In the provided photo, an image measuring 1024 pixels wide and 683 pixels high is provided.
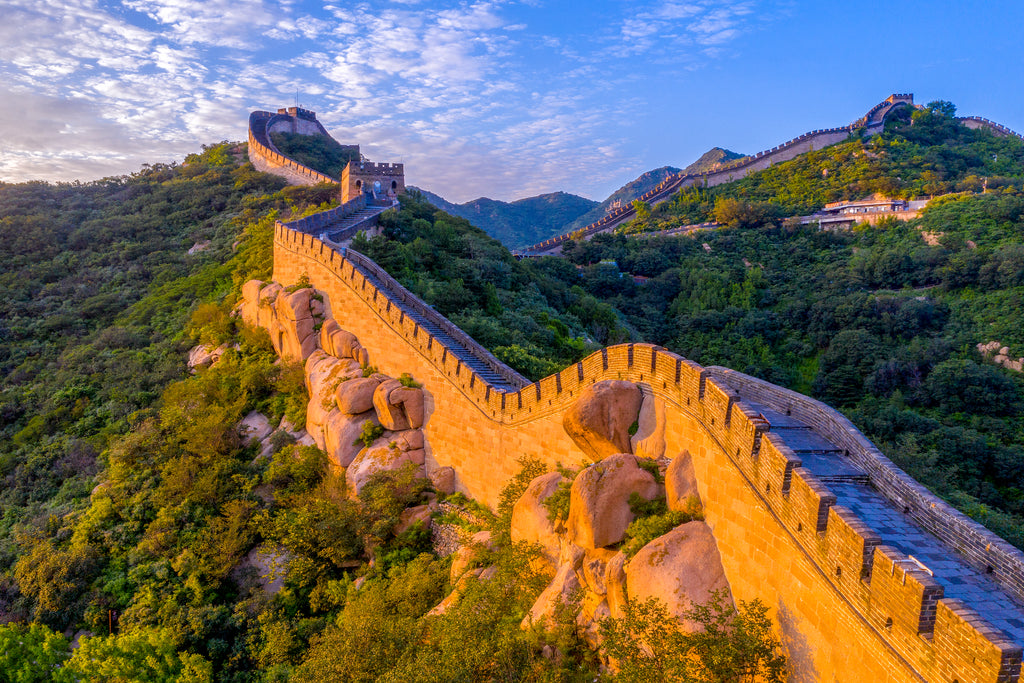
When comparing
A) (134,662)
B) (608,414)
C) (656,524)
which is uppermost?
(608,414)

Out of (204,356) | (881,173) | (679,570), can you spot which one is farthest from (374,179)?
(881,173)

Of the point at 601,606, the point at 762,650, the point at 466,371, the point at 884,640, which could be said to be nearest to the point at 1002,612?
the point at 884,640

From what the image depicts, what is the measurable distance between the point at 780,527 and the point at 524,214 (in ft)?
385

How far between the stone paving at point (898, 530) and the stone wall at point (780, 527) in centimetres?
34

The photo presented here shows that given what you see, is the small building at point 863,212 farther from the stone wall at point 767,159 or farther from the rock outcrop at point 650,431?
the rock outcrop at point 650,431

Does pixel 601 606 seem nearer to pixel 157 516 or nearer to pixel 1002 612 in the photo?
pixel 1002 612

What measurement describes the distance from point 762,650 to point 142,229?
145 ft

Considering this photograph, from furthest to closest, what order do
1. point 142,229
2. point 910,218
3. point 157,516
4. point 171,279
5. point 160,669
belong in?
point 910,218, point 142,229, point 171,279, point 157,516, point 160,669

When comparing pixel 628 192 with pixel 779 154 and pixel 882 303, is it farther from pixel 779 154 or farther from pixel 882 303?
pixel 882 303

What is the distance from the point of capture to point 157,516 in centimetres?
1652

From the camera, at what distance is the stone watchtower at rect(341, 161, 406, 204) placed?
3156 cm

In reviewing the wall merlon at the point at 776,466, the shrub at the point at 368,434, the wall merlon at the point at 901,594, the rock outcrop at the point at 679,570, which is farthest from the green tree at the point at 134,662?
the wall merlon at the point at 901,594

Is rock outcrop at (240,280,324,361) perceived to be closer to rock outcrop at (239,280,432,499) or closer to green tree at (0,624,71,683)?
rock outcrop at (239,280,432,499)

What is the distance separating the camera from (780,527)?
7.30 meters
